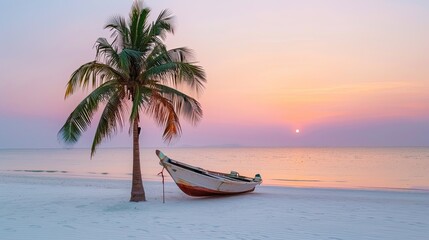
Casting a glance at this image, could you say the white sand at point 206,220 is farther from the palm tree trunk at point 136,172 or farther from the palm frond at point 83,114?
the palm frond at point 83,114

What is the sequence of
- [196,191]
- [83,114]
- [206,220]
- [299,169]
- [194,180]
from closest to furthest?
[206,220] → [83,114] → [194,180] → [196,191] → [299,169]

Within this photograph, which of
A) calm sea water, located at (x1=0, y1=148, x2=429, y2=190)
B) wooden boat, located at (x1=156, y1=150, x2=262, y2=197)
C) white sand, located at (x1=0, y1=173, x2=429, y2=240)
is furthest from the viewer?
calm sea water, located at (x1=0, y1=148, x2=429, y2=190)

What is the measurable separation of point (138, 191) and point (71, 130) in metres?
2.77

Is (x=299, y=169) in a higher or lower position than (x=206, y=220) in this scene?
higher

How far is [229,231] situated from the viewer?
27.5ft

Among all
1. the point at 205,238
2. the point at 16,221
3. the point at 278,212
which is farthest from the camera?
the point at 278,212

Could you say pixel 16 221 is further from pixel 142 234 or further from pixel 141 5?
pixel 141 5

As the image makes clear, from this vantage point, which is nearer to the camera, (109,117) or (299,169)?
(109,117)

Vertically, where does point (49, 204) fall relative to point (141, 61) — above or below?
below

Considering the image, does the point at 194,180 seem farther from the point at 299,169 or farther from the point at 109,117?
the point at 299,169

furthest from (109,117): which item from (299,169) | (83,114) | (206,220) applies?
(299,169)

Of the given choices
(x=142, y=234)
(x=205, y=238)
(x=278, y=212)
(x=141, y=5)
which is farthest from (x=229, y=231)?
(x=141, y=5)

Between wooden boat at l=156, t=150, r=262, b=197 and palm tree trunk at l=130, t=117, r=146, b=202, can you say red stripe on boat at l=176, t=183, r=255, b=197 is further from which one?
palm tree trunk at l=130, t=117, r=146, b=202

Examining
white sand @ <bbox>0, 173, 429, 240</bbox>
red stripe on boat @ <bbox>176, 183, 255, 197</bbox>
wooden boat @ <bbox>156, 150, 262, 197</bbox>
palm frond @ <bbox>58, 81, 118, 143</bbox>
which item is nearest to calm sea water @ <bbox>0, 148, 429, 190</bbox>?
wooden boat @ <bbox>156, 150, 262, 197</bbox>
